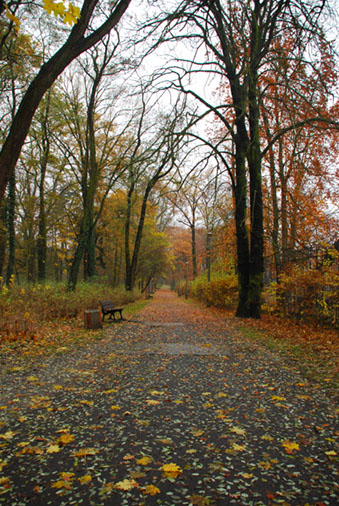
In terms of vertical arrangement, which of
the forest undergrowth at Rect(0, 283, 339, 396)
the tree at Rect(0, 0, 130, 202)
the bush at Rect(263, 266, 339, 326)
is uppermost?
the tree at Rect(0, 0, 130, 202)

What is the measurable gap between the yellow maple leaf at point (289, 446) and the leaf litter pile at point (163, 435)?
0.01m

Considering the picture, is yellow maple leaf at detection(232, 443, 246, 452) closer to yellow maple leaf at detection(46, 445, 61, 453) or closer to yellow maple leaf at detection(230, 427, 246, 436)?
yellow maple leaf at detection(230, 427, 246, 436)

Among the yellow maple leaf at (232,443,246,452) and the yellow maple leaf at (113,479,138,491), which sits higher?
→ the yellow maple leaf at (113,479,138,491)

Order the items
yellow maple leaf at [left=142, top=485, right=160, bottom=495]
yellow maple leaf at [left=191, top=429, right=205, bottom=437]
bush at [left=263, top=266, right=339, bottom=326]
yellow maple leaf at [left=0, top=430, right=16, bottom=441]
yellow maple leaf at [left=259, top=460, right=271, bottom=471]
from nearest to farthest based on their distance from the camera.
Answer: yellow maple leaf at [left=142, top=485, right=160, bottom=495]
yellow maple leaf at [left=259, top=460, right=271, bottom=471]
yellow maple leaf at [left=0, top=430, right=16, bottom=441]
yellow maple leaf at [left=191, top=429, right=205, bottom=437]
bush at [left=263, top=266, right=339, bottom=326]

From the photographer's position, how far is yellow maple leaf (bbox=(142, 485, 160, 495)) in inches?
88.2

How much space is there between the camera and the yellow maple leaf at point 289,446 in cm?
290

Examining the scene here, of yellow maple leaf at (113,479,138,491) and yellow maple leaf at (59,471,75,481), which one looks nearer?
yellow maple leaf at (113,479,138,491)

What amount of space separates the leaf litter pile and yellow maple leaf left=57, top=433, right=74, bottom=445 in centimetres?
1

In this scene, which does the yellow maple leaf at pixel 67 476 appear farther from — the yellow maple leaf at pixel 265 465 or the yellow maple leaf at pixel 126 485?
the yellow maple leaf at pixel 265 465

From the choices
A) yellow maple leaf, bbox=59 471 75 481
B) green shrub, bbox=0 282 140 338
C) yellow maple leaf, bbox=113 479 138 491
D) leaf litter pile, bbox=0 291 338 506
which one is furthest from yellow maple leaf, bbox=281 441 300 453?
green shrub, bbox=0 282 140 338

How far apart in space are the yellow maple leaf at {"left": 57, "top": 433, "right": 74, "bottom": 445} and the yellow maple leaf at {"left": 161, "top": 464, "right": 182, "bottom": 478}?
3.19ft

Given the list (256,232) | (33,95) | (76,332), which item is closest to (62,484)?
(33,95)

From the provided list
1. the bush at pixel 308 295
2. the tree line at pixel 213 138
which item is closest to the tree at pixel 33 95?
the tree line at pixel 213 138

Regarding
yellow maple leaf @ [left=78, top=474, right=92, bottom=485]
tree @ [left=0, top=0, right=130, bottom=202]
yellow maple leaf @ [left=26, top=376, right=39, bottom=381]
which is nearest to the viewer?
yellow maple leaf @ [left=78, top=474, right=92, bottom=485]
